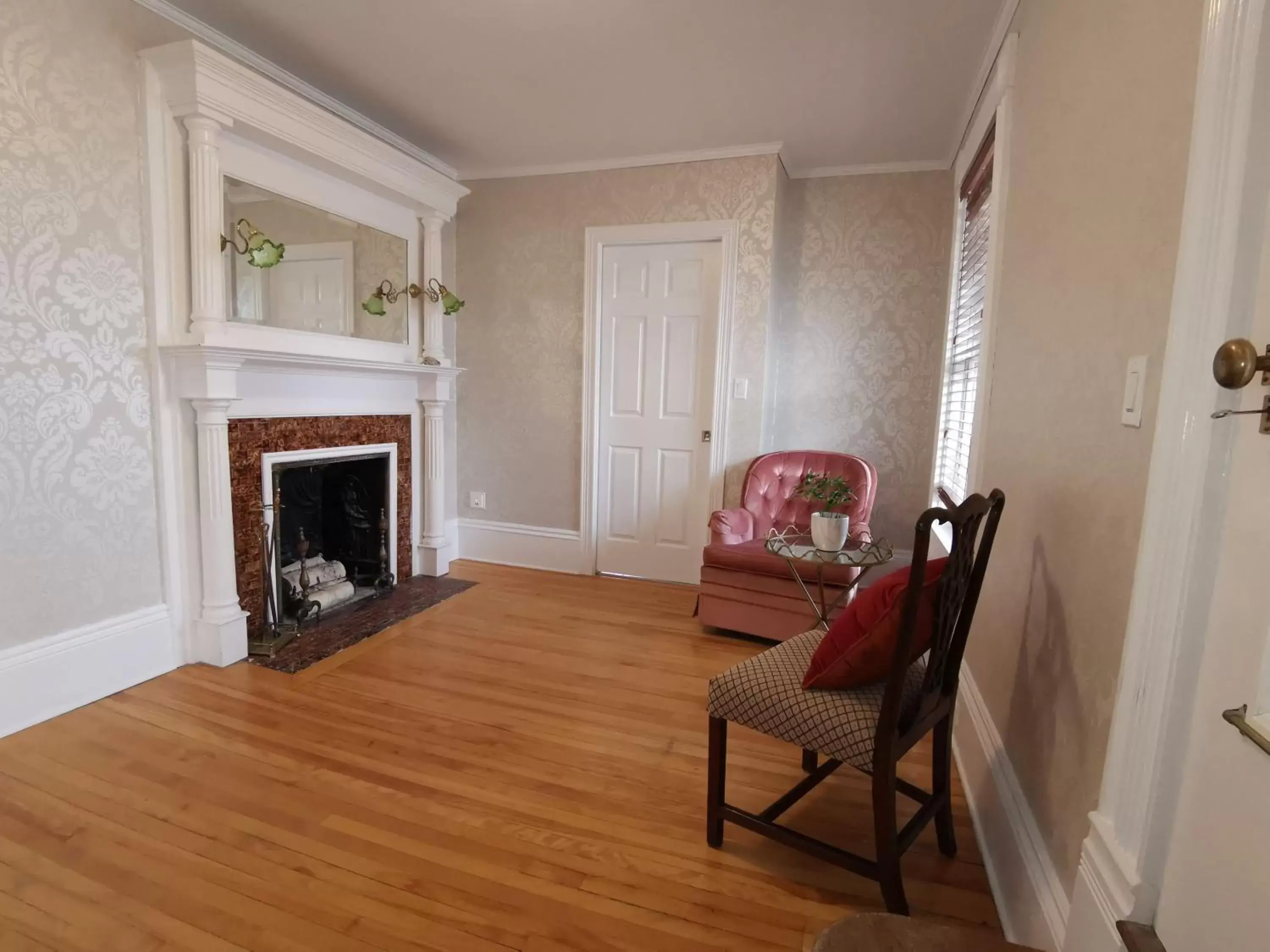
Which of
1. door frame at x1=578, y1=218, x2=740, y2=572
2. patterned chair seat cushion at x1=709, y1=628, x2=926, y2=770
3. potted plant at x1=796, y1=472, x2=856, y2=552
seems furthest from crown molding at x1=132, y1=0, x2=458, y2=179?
patterned chair seat cushion at x1=709, y1=628, x2=926, y2=770

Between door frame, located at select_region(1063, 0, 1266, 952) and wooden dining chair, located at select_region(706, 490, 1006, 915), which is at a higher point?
door frame, located at select_region(1063, 0, 1266, 952)

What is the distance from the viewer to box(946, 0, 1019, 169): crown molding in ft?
7.45

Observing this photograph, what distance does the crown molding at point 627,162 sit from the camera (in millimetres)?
3621

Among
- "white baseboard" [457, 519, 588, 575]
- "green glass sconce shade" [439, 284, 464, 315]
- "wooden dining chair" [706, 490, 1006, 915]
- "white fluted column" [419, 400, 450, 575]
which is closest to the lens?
"wooden dining chair" [706, 490, 1006, 915]

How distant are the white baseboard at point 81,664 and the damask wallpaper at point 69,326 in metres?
0.05

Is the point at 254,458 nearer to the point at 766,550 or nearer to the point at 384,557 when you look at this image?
the point at 384,557

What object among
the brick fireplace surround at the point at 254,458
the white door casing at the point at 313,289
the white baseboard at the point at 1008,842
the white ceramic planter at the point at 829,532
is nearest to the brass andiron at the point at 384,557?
the brick fireplace surround at the point at 254,458

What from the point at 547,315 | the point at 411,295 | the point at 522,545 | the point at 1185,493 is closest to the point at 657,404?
the point at 547,315

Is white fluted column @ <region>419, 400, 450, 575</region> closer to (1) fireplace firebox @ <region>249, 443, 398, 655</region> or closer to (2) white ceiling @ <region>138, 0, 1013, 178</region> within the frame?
(1) fireplace firebox @ <region>249, 443, 398, 655</region>

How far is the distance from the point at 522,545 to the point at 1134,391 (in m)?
3.74

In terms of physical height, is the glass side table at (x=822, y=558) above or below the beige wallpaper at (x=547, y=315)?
below

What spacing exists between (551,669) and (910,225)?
3220mm

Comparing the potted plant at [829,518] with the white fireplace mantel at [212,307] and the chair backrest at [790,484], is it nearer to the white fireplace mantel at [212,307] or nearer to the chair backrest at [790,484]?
the chair backrest at [790,484]

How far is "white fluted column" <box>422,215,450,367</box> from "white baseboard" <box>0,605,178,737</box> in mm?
1938
